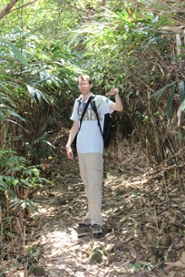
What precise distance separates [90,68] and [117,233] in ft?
4.08

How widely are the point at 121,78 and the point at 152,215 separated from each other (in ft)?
3.18

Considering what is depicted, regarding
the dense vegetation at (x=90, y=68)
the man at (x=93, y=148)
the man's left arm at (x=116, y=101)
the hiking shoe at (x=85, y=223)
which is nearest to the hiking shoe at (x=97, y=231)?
the man at (x=93, y=148)

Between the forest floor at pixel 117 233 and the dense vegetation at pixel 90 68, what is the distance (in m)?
0.23

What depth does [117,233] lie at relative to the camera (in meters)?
2.42

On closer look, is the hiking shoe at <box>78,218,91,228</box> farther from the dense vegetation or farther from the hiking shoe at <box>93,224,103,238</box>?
the dense vegetation

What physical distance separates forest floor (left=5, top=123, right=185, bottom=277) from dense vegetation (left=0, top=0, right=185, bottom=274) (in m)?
0.23

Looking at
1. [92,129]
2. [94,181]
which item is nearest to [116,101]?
[92,129]

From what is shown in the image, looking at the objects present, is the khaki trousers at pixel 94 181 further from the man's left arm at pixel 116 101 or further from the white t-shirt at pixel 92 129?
the man's left arm at pixel 116 101

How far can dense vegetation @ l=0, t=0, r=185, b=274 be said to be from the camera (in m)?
1.87

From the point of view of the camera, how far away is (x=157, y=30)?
1907 millimetres

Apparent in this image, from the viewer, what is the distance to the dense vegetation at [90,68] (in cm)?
187

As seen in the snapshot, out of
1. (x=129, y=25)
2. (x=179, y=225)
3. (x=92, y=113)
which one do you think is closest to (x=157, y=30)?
(x=129, y=25)

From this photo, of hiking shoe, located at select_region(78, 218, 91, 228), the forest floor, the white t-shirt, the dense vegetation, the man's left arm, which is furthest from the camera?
hiking shoe, located at select_region(78, 218, 91, 228)

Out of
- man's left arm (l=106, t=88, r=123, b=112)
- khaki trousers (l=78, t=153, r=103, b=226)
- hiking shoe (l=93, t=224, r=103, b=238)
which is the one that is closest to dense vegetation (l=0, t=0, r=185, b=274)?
man's left arm (l=106, t=88, r=123, b=112)
